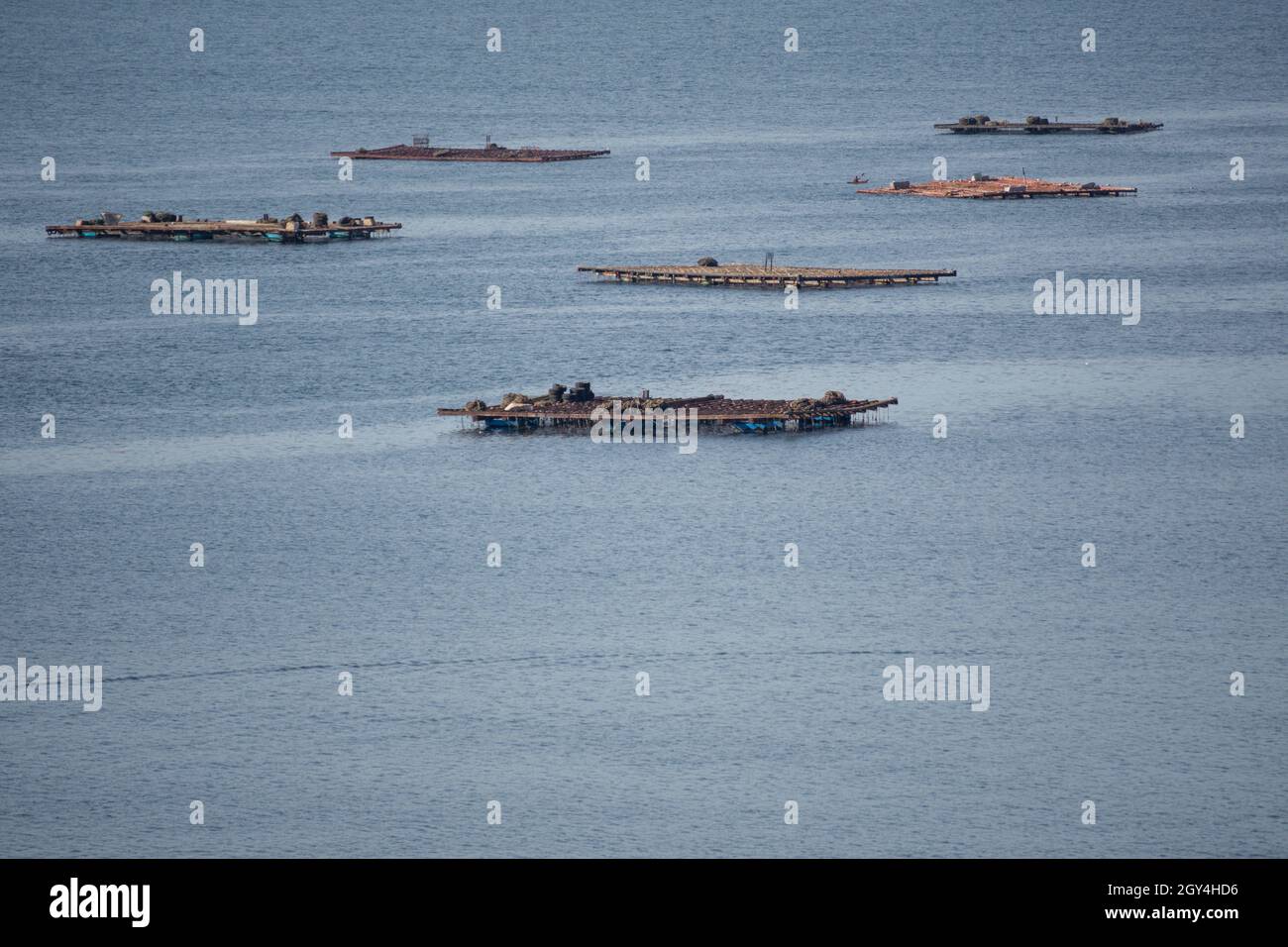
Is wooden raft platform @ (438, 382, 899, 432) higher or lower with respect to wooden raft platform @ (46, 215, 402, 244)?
lower

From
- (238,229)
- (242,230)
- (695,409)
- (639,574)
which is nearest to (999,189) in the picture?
Answer: (242,230)

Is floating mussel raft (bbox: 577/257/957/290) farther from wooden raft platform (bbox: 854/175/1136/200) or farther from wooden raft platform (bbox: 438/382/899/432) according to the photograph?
wooden raft platform (bbox: 854/175/1136/200)

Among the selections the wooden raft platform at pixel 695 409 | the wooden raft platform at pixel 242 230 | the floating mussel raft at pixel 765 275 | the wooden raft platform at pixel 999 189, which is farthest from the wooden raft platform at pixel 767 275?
the wooden raft platform at pixel 999 189

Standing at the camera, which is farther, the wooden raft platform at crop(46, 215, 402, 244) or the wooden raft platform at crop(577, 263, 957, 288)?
the wooden raft platform at crop(46, 215, 402, 244)

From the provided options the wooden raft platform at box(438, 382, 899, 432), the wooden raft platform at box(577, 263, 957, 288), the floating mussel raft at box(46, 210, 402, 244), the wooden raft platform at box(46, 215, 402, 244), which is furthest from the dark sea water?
the floating mussel raft at box(46, 210, 402, 244)
